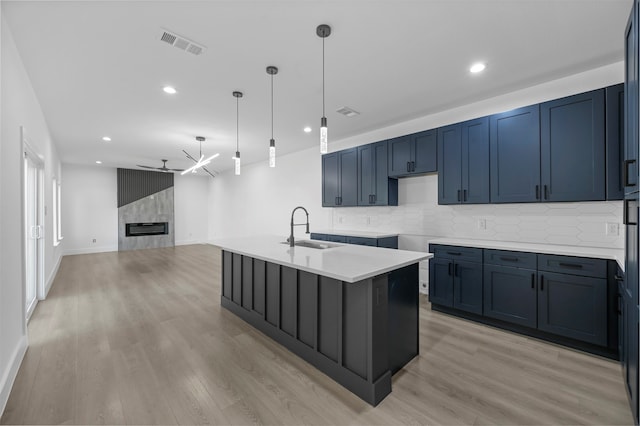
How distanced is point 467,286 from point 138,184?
33.6 ft

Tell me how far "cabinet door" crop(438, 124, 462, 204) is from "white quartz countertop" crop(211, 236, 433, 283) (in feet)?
5.23

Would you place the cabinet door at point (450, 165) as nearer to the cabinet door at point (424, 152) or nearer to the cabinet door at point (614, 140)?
the cabinet door at point (424, 152)

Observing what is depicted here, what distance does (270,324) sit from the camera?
284 cm

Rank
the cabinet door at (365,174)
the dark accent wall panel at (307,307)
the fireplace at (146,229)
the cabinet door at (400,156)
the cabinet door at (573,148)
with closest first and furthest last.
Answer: the dark accent wall panel at (307,307), the cabinet door at (573,148), the cabinet door at (400,156), the cabinet door at (365,174), the fireplace at (146,229)

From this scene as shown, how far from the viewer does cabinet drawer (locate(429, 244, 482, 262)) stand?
A: 3.17 metres

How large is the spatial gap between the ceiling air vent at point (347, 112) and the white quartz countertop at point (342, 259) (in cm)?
204

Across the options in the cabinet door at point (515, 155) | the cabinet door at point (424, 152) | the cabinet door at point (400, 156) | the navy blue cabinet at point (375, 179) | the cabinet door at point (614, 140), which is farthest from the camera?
the navy blue cabinet at point (375, 179)

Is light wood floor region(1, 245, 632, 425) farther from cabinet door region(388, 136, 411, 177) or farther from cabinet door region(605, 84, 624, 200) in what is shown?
cabinet door region(388, 136, 411, 177)

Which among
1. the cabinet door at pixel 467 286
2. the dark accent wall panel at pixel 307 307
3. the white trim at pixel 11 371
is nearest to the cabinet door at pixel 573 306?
the cabinet door at pixel 467 286

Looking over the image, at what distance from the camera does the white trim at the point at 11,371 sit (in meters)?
1.83

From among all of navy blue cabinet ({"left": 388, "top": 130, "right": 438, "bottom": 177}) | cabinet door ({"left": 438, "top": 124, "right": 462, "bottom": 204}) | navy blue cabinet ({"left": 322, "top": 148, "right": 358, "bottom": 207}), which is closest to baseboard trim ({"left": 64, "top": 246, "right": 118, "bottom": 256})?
navy blue cabinet ({"left": 322, "top": 148, "right": 358, "bottom": 207})

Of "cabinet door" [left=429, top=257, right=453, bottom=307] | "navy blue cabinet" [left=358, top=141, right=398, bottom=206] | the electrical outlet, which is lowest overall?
"cabinet door" [left=429, top=257, right=453, bottom=307]

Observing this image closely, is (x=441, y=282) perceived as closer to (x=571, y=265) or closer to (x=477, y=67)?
(x=571, y=265)

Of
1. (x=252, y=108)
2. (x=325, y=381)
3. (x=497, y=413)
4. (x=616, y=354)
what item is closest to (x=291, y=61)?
(x=252, y=108)
